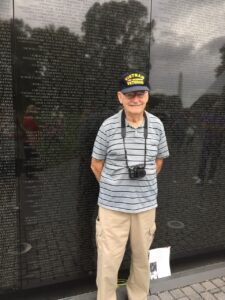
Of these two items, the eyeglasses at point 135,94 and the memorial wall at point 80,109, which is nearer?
the eyeglasses at point 135,94

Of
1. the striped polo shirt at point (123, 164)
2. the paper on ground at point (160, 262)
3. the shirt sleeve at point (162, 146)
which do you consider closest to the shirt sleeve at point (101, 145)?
the striped polo shirt at point (123, 164)

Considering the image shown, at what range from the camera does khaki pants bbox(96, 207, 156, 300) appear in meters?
2.77

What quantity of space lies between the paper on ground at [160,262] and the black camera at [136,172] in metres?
1.30

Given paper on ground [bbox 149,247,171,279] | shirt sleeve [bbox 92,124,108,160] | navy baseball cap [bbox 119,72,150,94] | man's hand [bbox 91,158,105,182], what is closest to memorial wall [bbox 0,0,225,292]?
paper on ground [bbox 149,247,171,279]

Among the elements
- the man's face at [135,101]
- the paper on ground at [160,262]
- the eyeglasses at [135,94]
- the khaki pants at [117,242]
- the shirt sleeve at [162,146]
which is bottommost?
the paper on ground at [160,262]

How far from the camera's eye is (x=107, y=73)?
10.3 ft

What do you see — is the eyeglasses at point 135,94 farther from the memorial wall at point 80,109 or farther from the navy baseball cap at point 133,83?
the memorial wall at point 80,109

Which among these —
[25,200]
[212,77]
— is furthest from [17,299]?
[212,77]

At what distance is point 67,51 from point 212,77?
1696mm

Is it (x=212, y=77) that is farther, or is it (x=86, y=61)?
(x=212, y=77)

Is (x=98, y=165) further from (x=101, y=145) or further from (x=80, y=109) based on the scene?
(x=80, y=109)

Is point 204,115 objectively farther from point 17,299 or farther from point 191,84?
point 17,299

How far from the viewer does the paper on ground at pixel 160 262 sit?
3.60m

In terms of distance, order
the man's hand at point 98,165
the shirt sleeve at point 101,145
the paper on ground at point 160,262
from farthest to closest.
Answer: the paper on ground at point 160,262, the man's hand at point 98,165, the shirt sleeve at point 101,145
